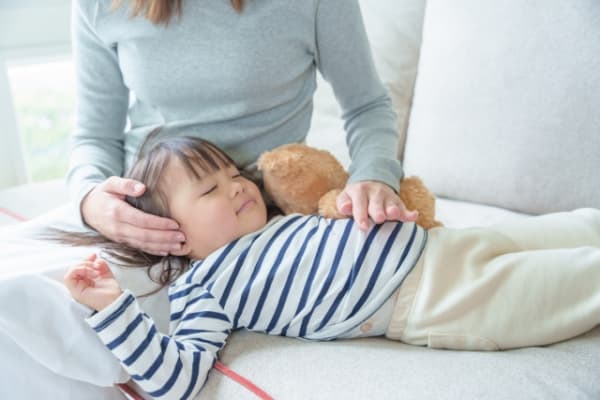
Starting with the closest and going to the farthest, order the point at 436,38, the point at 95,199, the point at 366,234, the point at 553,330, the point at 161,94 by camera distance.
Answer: the point at 553,330
the point at 366,234
the point at 95,199
the point at 161,94
the point at 436,38

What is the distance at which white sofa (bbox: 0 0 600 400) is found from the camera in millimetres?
719

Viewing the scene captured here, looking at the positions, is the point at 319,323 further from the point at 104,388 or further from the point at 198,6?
the point at 198,6

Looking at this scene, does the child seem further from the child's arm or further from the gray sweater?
the gray sweater

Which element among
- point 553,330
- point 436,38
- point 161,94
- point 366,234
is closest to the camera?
point 553,330

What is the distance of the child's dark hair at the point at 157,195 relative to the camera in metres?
0.95

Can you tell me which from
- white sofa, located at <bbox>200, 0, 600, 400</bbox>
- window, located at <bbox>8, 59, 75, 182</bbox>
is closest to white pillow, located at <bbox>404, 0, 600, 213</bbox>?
white sofa, located at <bbox>200, 0, 600, 400</bbox>

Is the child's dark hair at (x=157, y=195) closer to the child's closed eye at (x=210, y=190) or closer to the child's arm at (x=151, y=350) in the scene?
the child's closed eye at (x=210, y=190)

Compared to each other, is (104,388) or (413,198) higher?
(413,198)

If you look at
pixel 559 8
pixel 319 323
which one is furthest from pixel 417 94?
pixel 319 323

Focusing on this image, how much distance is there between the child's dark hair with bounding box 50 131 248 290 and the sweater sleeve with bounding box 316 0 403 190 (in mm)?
237

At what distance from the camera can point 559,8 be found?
3.58 feet

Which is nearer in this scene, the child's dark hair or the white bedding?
the white bedding

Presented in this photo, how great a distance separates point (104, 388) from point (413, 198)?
542 mm

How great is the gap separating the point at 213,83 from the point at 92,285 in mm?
420
